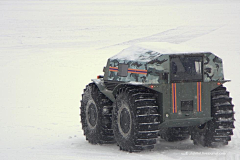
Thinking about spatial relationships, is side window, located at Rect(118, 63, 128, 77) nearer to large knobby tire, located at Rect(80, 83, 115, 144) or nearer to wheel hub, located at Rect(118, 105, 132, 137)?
wheel hub, located at Rect(118, 105, 132, 137)

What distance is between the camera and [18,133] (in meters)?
12.3

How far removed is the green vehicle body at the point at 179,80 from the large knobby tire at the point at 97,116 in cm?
110

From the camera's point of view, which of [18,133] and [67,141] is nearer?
[67,141]

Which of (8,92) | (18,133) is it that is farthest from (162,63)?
(8,92)

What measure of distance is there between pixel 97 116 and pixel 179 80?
2.11 m

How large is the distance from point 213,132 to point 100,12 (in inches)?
1539

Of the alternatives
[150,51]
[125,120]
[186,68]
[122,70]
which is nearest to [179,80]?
[186,68]

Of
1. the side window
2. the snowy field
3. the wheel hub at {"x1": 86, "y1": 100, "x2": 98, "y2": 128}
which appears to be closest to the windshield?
the side window

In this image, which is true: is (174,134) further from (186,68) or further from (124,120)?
(186,68)

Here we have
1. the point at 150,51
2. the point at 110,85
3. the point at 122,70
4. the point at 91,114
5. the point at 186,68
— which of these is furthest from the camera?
the point at 91,114

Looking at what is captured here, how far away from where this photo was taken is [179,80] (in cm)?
916

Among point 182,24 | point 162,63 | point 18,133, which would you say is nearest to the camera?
point 162,63

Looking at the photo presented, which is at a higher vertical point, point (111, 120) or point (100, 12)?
point (100, 12)

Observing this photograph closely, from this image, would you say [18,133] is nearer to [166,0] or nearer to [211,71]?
[211,71]
